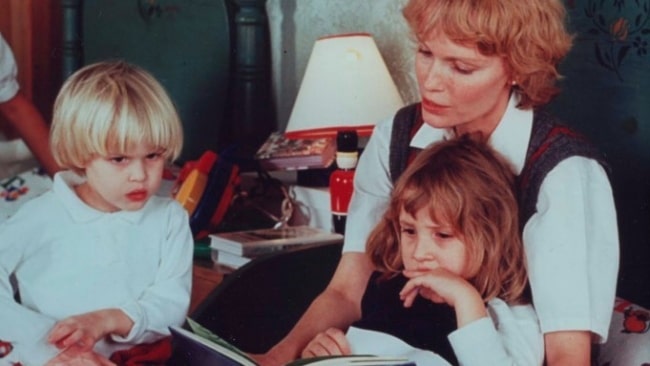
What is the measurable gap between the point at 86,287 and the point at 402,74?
1.07 meters

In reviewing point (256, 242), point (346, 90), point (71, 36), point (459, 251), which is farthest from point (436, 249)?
point (71, 36)

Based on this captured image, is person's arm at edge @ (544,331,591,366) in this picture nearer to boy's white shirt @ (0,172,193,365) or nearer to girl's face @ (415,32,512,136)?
girl's face @ (415,32,512,136)

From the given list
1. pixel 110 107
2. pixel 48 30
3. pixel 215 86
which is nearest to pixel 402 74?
pixel 215 86

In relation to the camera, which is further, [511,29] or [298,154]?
[298,154]

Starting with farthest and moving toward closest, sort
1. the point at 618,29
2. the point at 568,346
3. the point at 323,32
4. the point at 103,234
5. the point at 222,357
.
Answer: the point at 323,32
the point at 618,29
the point at 103,234
the point at 568,346
the point at 222,357

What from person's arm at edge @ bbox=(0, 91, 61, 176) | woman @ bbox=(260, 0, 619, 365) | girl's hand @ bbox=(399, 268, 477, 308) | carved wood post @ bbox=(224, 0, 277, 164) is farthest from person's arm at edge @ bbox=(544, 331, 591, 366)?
carved wood post @ bbox=(224, 0, 277, 164)

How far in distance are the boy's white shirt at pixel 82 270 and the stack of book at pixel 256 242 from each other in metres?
0.48

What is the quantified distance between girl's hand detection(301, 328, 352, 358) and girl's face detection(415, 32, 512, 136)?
0.97 ft

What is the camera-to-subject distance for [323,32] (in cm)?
242

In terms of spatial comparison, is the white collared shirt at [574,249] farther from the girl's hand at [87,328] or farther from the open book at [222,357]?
the girl's hand at [87,328]

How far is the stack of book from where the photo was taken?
1.87m

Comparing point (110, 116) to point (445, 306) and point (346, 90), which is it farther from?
point (346, 90)

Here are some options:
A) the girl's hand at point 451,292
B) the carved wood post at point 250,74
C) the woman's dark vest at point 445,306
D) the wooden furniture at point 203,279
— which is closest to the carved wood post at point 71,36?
the carved wood post at point 250,74

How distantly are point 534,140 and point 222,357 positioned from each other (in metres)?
0.49
